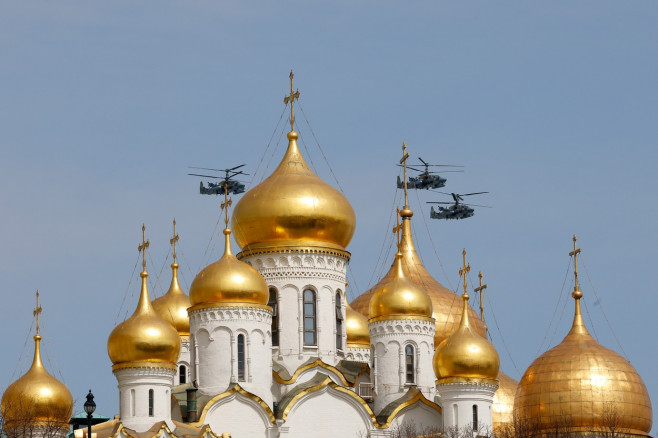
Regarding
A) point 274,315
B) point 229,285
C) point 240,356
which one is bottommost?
point 240,356

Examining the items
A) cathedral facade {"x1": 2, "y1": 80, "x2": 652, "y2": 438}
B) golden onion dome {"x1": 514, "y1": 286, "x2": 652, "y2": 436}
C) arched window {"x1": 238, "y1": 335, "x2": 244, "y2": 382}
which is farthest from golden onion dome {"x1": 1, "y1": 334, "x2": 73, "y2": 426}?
golden onion dome {"x1": 514, "y1": 286, "x2": 652, "y2": 436}

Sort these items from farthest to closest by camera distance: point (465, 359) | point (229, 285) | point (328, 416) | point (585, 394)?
point (585, 394) < point (328, 416) < point (465, 359) < point (229, 285)

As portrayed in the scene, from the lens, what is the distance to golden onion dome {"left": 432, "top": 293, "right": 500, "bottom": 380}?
56719mm

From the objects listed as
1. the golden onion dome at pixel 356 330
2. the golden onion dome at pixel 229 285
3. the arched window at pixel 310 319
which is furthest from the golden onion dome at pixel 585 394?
the golden onion dome at pixel 229 285

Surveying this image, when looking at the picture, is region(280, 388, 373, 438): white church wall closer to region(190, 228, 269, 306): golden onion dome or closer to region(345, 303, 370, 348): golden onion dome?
region(190, 228, 269, 306): golden onion dome

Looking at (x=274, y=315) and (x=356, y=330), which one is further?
(x=356, y=330)

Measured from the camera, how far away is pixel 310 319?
59.1 metres

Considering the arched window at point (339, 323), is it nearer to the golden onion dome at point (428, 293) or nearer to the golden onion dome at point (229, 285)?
the golden onion dome at point (428, 293)

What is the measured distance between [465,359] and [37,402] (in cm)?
1191

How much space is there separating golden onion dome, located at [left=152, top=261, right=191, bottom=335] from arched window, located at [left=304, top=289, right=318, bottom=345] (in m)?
5.29

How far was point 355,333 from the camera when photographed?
210 feet

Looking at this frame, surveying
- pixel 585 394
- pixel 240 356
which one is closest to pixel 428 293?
pixel 585 394

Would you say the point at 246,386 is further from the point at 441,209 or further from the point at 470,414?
the point at 441,209

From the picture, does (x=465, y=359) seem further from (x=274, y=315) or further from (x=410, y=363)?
(x=274, y=315)
